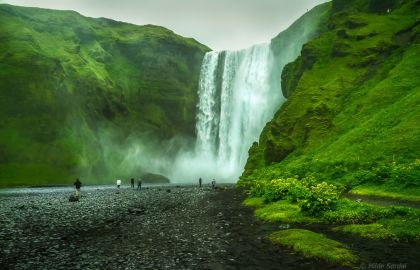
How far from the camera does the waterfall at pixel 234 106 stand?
132 meters

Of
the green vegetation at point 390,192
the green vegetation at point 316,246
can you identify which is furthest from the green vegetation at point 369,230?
the green vegetation at point 390,192

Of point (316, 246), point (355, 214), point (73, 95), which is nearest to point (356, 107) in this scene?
point (355, 214)

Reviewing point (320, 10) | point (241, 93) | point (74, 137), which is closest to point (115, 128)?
point (74, 137)

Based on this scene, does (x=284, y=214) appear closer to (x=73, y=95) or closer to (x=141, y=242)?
(x=141, y=242)

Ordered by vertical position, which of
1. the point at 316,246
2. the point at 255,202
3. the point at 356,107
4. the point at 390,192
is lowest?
the point at 316,246

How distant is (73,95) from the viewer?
528ft

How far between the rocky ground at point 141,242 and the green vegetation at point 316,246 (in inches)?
26.4

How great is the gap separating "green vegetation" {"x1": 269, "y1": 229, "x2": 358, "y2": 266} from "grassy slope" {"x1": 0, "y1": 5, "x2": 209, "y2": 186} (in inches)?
4672

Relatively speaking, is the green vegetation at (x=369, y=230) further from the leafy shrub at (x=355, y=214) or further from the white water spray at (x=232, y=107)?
the white water spray at (x=232, y=107)

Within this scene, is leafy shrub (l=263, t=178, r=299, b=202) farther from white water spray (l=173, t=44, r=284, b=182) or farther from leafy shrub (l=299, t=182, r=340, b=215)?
white water spray (l=173, t=44, r=284, b=182)

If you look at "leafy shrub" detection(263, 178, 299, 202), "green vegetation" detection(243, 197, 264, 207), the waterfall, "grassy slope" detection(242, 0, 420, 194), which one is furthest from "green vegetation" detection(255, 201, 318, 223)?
the waterfall

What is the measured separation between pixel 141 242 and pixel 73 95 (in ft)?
484

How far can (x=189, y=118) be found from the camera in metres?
176

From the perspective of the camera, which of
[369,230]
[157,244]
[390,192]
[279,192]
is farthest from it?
[279,192]
